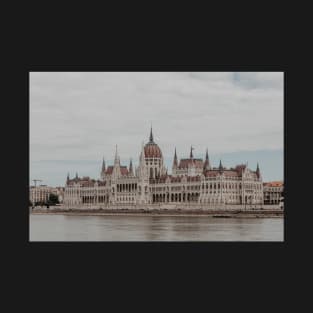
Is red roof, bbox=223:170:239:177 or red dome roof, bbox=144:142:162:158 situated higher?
red dome roof, bbox=144:142:162:158

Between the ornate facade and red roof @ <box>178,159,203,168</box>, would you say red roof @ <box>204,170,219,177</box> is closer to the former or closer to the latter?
the ornate facade

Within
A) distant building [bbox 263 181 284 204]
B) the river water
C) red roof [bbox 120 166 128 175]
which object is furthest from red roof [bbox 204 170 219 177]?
the river water

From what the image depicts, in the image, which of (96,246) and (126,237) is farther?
(126,237)

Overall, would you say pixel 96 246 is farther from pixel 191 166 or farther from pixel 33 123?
pixel 191 166

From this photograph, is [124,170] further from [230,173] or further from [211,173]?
[230,173]

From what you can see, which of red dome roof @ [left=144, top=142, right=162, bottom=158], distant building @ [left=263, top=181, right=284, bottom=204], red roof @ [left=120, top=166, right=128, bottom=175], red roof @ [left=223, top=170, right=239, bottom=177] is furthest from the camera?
red roof @ [left=120, top=166, right=128, bottom=175]

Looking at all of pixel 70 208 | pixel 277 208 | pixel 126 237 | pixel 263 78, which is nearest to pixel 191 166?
pixel 70 208

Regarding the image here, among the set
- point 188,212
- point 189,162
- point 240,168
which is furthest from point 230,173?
point 189,162

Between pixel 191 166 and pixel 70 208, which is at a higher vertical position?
pixel 191 166
